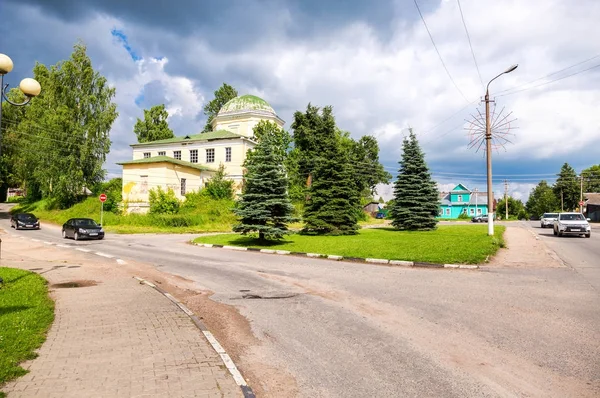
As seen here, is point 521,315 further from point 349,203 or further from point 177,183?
point 177,183

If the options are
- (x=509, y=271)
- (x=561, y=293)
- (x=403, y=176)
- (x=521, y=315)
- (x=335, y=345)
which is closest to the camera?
(x=335, y=345)

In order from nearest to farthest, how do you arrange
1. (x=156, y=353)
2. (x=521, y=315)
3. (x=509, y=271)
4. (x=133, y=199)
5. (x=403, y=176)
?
(x=156, y=353)
(x=521, y=315)
(x=509, y=271)
(x=403, y=176)
(x=133, y=199)

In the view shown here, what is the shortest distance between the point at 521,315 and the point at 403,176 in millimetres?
23737

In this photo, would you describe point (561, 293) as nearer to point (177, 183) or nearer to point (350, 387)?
point (350, 387)

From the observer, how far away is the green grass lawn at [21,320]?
A: 416 centimetres

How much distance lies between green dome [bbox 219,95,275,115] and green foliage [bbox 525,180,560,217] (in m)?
65.3

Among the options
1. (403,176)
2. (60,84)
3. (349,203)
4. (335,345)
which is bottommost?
(335,345)

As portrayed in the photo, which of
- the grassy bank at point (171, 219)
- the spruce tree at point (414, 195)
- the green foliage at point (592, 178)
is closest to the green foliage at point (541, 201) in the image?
the green foliage at point (592, 178)

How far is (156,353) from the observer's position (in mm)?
4602

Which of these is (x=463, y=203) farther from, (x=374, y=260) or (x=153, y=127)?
(x=374, y=260)

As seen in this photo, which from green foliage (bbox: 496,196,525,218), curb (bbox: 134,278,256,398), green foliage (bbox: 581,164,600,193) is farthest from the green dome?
green foliage (bbox: 581,164,600,193)

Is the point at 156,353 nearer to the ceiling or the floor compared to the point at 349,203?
nearer to the floor

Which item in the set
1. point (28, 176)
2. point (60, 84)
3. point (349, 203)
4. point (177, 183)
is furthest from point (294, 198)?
point (28, 176)

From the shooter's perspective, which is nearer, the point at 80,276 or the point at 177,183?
the point at 80,276
